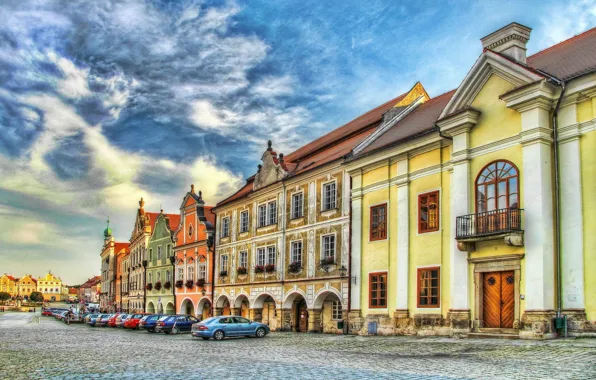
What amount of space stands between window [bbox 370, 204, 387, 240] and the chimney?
8985 mm

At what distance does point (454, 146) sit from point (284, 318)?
1835cm

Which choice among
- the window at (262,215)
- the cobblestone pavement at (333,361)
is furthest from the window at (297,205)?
the cobblestone pavement at (333,361)

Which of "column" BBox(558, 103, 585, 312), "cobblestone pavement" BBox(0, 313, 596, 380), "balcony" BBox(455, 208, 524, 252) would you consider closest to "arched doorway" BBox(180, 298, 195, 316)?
"cobblestone pavement" BBox(0, 313, 596, 380)

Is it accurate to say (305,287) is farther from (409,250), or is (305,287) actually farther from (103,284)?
(103,284)

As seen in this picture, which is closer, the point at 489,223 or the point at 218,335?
the point at 489,223

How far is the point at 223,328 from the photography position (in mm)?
32438

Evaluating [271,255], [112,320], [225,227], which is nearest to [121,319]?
[112,320]

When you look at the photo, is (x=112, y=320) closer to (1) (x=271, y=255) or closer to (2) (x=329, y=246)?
(1) (x=271, y=255)

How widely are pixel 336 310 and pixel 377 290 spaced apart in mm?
5648

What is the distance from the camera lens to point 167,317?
136 ft

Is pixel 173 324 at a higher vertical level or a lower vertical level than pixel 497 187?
lower

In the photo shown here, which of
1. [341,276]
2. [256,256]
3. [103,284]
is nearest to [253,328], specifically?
[341,276]

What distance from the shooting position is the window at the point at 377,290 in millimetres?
31266

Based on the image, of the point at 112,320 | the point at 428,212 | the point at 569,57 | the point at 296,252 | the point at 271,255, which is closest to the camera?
the point at 569,57
